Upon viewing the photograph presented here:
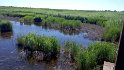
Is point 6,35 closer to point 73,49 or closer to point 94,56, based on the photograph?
point 73,49

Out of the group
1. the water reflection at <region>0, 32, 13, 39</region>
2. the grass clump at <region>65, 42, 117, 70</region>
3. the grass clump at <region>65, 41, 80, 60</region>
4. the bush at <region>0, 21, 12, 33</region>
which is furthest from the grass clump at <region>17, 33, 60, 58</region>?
the bush at <region>0, 21, 12, 33</region>

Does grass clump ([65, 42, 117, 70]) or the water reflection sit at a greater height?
grass clump ([65, 42, 117, 70])

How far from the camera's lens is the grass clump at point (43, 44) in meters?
21.2

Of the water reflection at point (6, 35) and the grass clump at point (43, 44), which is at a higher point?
the grass clump at point (43, 44)

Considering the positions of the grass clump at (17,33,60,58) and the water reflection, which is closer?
the grass clump at (17,33,60,58)

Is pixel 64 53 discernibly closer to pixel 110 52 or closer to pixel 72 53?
pixel 72 53

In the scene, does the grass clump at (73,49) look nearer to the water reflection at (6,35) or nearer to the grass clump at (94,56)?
the grass clump at (94,56)

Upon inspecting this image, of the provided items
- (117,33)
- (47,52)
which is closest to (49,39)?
(47,52)

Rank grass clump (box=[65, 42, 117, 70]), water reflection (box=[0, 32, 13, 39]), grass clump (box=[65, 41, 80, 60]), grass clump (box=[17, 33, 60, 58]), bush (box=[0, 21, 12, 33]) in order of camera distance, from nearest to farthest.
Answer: grass clump (box=[65, 42, 117, 70]), grass clump (box=[65, 41, 80, 60]), grass clump (box=[17, 33, 60, 58]), water reflection (box=[0, 32, 13, 39]), bush (box=[0, 21, 12, 33])

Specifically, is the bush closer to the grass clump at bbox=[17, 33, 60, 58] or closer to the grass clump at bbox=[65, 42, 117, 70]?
the grass clump at bbox=[17, 33, 60, 58]

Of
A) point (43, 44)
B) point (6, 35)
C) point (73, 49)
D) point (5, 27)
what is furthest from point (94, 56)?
point (5, 27)

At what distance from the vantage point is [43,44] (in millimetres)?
21828

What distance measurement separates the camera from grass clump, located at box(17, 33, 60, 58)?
2123cm

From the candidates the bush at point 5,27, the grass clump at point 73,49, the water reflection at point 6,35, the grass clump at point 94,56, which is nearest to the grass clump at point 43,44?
the grass clump at point 73,49
